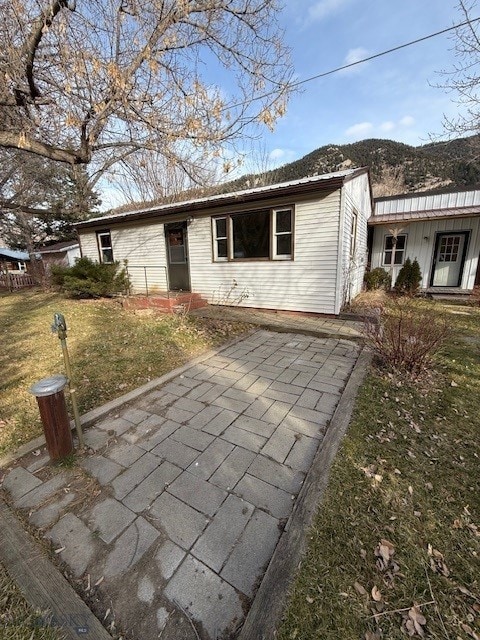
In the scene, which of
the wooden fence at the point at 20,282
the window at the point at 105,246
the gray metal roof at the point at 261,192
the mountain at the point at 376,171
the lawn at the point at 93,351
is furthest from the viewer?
the mountain at the point at 376,171

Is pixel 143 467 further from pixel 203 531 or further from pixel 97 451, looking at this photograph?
pixel 203 531

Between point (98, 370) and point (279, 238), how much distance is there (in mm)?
5346

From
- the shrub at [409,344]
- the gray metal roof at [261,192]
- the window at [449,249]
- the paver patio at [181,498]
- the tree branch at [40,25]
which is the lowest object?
the paver patio at [181,498]

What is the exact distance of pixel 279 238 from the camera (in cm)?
740

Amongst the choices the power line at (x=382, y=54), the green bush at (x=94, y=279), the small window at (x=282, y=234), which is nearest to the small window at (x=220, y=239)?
the small window at (x=282, y=234)

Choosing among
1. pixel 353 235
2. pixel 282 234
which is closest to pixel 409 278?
pixel 353 235

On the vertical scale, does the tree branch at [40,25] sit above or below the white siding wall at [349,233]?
above

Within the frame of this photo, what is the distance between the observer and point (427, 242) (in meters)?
10.6

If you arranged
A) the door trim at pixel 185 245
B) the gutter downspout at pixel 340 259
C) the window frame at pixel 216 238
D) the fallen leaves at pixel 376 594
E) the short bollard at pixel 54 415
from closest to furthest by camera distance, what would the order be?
the fallen leaves at pixel 376 594 → the short bollard at pixel 54 415 → the gutter downspout at pixel 340 259 → the window frame at pixel 216 238 → the door trim at pixel 185 245

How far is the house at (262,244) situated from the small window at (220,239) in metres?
0.03

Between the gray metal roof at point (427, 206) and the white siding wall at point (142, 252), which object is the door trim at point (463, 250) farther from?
the white siding wall at point (142, 252)

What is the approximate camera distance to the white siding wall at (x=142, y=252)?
9703mm

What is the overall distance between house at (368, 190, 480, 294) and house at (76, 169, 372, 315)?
5.18ft

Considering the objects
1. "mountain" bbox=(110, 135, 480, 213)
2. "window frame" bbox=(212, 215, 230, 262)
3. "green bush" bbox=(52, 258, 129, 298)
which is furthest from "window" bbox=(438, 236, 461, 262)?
"green bush" bbox=(52, 258, 129, 298)
